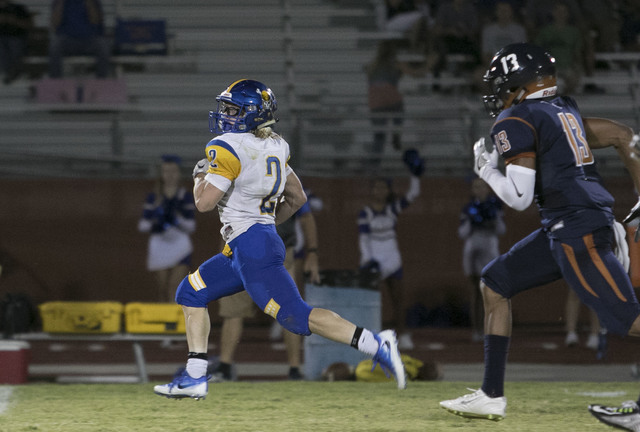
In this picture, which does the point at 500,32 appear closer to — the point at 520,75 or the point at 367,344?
the point at 520,75

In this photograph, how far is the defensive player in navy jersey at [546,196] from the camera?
4.51 meters

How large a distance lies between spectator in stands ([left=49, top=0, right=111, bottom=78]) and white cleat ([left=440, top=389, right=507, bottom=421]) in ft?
29.4

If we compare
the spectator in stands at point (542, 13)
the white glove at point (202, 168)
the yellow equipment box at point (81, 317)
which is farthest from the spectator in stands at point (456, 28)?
the white glove at point (202, 168)

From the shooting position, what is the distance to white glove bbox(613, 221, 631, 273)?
4727mm

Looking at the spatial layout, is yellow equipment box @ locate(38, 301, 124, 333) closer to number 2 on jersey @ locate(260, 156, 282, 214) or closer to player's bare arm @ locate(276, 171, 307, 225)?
player's bare arm @ locate(276, 171, 307, 225)

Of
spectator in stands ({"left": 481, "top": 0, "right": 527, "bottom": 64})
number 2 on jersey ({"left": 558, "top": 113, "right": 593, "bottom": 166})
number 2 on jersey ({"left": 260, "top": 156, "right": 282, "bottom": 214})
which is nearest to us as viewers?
number 2 on jersey ({"left": 558, "top": 113, "right": 593, "bottom": 166})

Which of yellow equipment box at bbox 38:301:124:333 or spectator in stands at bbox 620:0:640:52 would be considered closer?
yellow equipment box at bbox 38:301:124:333

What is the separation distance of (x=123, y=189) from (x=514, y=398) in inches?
269

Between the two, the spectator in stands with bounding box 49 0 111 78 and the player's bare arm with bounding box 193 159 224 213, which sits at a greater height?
the spectator in stands with bounding box 49 0 111 78

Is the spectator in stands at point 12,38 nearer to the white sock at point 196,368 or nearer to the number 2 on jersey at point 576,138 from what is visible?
the white sock at point 196,368

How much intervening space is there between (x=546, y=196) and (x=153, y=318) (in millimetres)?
4055

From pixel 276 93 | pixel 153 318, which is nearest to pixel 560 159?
pixel 153 318

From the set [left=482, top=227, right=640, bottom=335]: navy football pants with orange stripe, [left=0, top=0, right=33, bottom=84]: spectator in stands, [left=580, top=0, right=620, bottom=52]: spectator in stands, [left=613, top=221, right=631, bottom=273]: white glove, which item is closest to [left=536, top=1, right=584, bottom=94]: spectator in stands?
[left=580, top=0, right=620, bottom=52]: spectator in stands

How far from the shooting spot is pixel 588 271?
4.54 metres
